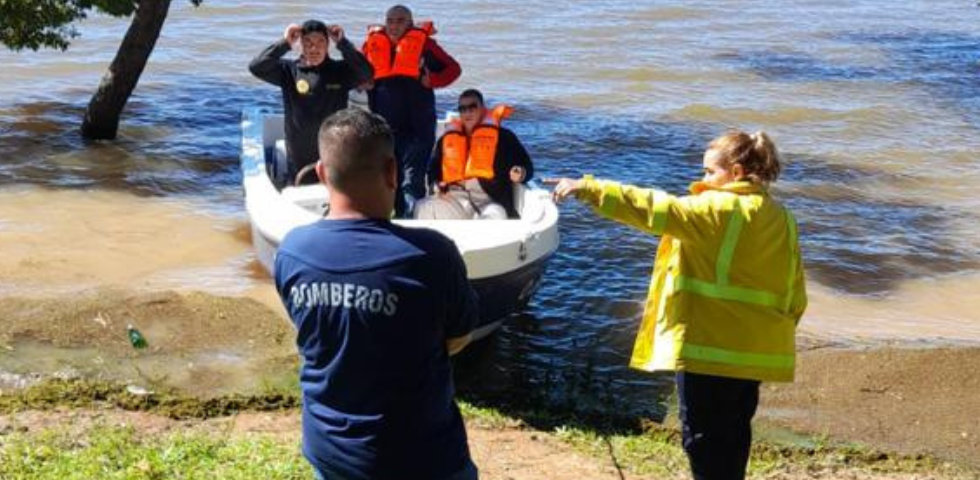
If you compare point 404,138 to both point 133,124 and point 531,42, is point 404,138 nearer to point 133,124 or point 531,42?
point 133,124

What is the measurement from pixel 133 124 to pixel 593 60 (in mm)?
7128

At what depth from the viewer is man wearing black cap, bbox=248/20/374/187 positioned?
28.4ft

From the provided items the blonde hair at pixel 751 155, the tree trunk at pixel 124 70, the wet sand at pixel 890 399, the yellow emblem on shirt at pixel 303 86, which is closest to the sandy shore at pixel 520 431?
the wet sand at pixel 890 399

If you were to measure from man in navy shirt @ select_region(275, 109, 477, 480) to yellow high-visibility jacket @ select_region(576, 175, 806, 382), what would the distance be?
4.29 feet

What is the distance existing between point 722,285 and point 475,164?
3.75m

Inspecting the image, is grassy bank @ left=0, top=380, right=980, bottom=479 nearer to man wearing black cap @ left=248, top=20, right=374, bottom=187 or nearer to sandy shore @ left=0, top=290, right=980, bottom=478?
sandy shore @ left=0, top=290, right=980, bottom=478

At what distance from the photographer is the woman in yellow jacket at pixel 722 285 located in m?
4.28

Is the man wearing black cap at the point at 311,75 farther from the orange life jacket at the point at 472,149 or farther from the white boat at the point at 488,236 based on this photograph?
the orange life jacket at the point at 472,149

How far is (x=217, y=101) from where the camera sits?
15.6 m

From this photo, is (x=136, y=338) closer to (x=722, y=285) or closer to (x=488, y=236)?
(x=488, y=236)

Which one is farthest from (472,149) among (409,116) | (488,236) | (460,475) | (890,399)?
(460,475)

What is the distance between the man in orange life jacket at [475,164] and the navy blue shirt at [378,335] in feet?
15.5

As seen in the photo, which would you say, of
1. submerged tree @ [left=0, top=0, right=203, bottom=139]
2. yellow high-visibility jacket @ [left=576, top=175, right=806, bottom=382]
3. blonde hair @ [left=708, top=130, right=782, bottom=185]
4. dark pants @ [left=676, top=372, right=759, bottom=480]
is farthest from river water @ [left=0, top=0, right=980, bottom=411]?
blonde hair @ [left=708, top=130, right=782, bottom=185]

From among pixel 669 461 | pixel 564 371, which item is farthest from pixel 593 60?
pixel 669 461
